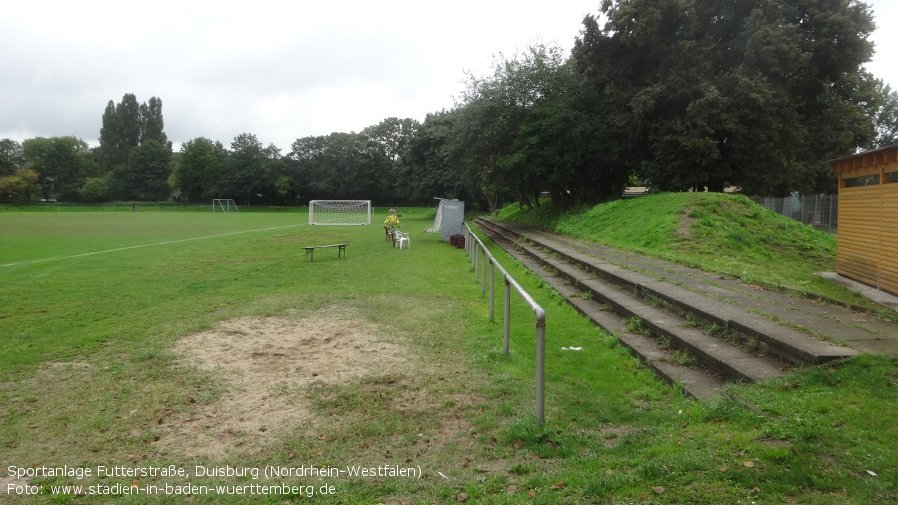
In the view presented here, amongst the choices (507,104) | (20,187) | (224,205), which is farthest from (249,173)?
(507,104)

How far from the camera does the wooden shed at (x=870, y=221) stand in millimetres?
9297

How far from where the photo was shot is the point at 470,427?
4.34 m

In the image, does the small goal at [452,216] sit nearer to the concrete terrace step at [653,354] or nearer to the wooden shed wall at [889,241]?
the concrete terrace step at [653,354]

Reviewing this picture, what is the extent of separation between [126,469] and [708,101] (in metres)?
19.5

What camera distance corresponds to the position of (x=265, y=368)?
5.96m

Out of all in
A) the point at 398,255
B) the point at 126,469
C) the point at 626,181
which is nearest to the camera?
the point at 126,469

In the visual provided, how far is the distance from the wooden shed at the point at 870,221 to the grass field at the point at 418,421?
5529 millimetres

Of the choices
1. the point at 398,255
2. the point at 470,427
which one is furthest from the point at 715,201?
the point at 470,427

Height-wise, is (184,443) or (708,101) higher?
(708,101)

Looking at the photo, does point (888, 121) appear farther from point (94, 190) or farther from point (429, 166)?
point (94, 190)

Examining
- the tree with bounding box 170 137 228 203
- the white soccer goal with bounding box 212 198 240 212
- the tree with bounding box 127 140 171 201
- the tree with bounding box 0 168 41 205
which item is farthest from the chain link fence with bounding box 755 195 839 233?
the tree with bounding box 127 140 171 201

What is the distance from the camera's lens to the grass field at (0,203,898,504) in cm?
322

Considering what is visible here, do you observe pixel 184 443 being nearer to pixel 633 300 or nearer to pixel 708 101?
pixel 633 300

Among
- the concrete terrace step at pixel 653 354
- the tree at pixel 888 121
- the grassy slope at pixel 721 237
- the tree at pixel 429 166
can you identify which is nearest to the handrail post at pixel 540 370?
the concrete terrace step at pixel 653 354
